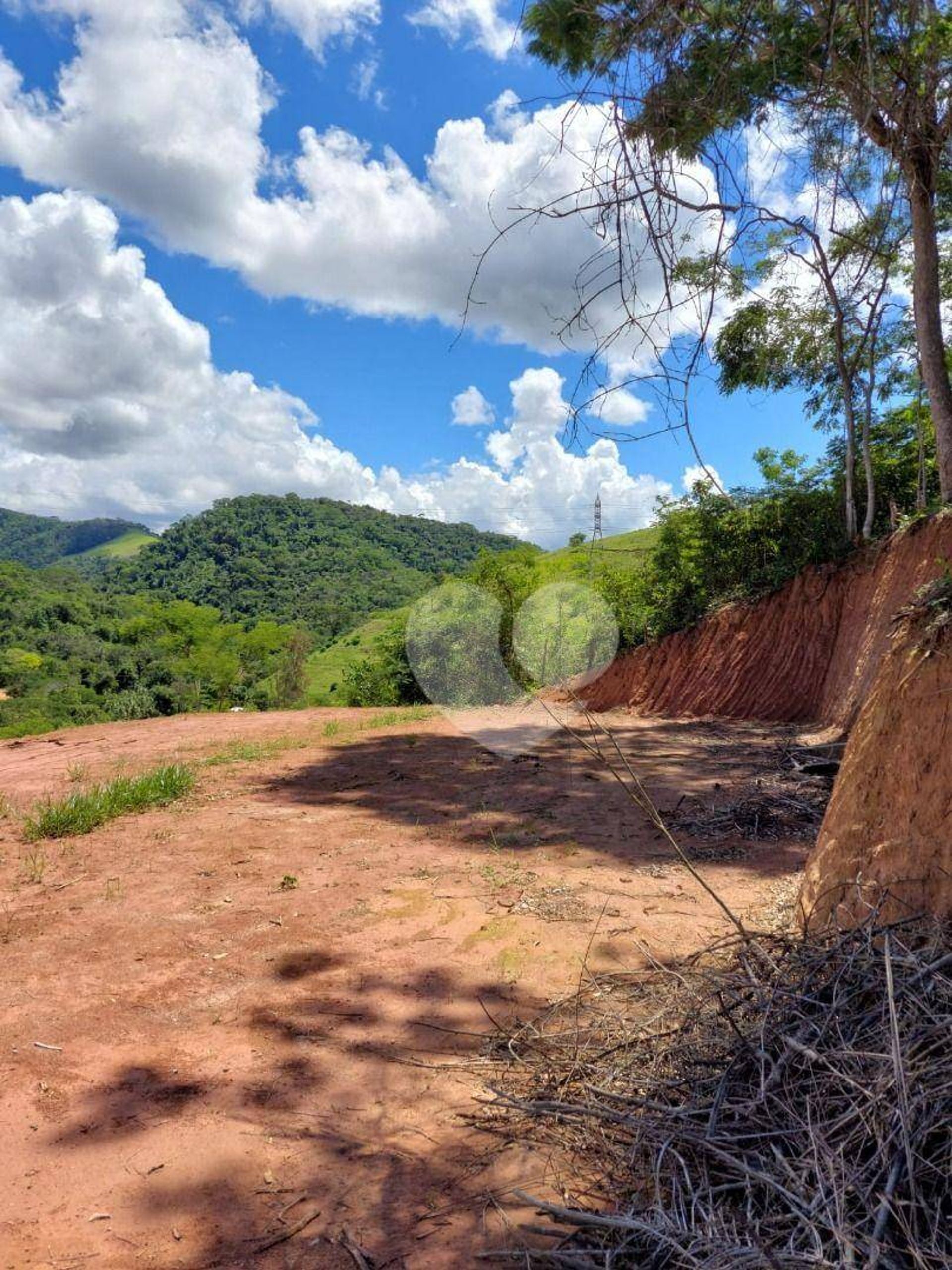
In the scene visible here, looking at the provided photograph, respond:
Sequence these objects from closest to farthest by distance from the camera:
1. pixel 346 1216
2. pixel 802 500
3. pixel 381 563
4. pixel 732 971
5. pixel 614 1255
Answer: pixel 614 1255 → pixel 346 1216 → pixel 732 971 → pixel 802 500 → pixel 381 563

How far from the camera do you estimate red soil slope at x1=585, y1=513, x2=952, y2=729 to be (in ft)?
30.2

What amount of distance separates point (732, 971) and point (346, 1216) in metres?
1.56

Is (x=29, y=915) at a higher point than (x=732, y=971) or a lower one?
lower

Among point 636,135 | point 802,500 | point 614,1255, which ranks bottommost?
point 614,1255

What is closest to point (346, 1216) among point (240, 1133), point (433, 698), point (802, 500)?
point (240, 1133)

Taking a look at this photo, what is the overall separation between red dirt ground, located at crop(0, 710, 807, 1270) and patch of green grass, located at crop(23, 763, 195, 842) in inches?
6.5

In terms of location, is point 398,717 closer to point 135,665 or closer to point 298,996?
point 298,996

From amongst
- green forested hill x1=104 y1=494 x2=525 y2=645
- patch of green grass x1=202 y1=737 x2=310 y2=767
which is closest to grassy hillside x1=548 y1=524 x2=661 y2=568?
patch of green grass x1=202 y1=737 x2=310 y2=767

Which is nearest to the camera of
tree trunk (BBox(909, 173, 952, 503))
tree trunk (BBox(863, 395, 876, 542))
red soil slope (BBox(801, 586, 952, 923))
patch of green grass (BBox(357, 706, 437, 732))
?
red soil slope (BBox(801, 586, 952, 923))

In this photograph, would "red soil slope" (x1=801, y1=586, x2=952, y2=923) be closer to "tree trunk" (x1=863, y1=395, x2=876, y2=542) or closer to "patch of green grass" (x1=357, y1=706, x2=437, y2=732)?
"tree trunk" (x1=863, y1=395, x2=876, y2=542)

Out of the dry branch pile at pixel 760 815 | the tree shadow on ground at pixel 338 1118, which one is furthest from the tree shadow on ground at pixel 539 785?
the tree shadow on ground at pixel 338 1118

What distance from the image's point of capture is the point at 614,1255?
5.87 ft

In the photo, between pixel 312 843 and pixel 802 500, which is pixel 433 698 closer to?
pixel 802 500

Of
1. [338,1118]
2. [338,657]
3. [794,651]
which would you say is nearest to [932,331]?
[794,651]
